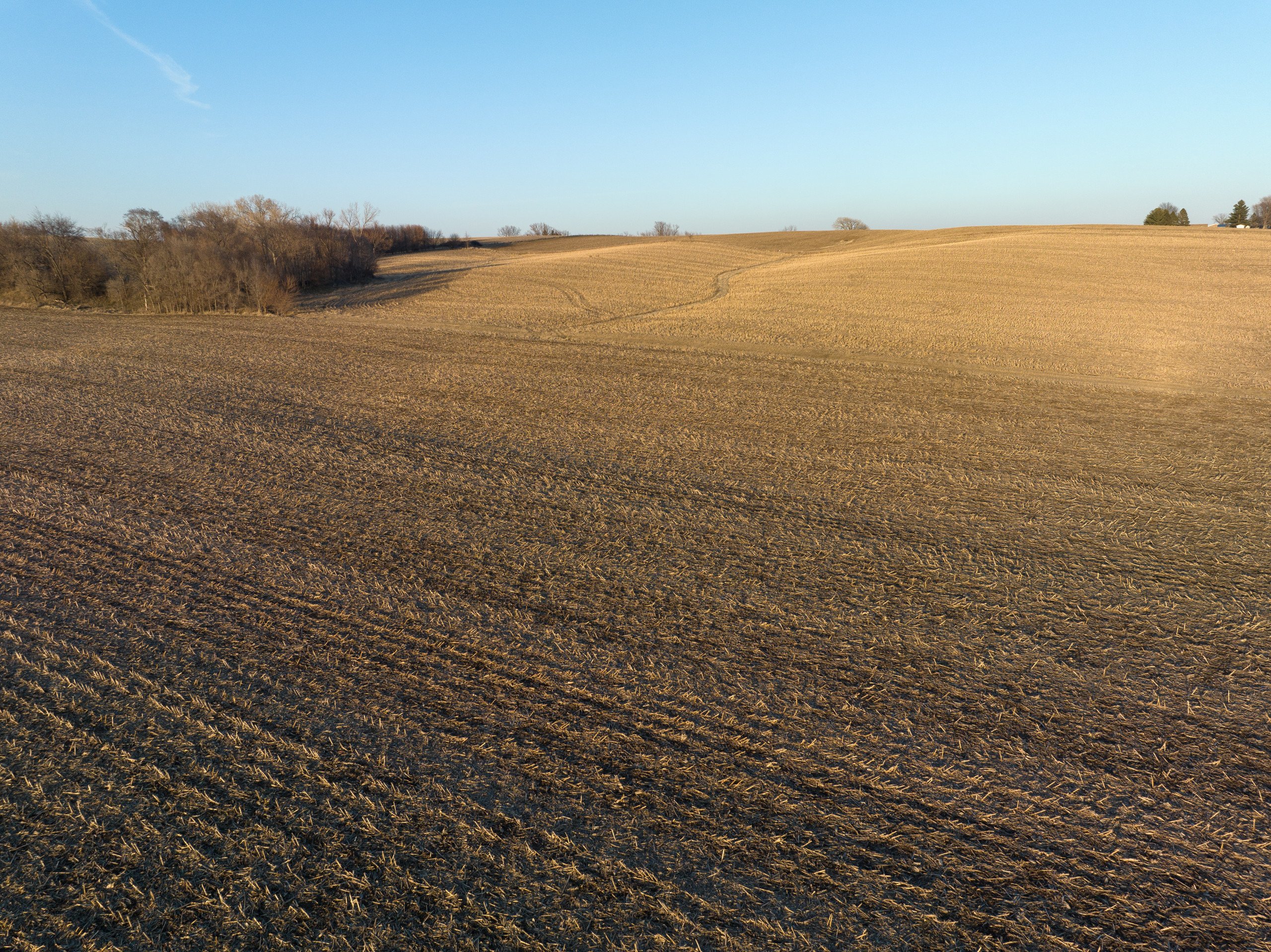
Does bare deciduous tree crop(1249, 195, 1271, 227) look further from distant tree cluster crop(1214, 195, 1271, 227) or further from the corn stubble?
the corn stubble

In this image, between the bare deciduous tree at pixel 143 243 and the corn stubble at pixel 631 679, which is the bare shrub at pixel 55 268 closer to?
the bare deciduous tree at pixel 143 243

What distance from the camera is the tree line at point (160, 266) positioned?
995 inches

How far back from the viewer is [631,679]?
4410 millimetres

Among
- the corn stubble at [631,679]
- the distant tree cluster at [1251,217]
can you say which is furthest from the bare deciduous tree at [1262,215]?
the corn stubble at [631,679]

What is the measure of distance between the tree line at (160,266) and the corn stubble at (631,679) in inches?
643

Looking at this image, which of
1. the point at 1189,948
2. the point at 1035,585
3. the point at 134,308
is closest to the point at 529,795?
the point at 1189,948

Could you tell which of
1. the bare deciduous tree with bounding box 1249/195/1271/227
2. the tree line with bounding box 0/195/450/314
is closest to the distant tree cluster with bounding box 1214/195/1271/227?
the bare deciduous tree with bounding box 1249/195/1271/227

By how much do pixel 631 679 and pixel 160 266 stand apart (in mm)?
27470

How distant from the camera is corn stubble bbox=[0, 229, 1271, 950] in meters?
2.99

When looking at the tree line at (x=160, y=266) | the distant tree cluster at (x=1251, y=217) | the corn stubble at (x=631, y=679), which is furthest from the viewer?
the distant tree cluster at (x=1251, y=217)

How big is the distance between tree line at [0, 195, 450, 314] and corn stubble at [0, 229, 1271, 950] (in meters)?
16.3

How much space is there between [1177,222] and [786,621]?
87.7 metres

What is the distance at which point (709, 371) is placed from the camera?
14586mm

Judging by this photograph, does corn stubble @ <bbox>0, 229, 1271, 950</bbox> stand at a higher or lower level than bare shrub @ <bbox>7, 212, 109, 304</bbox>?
lower
